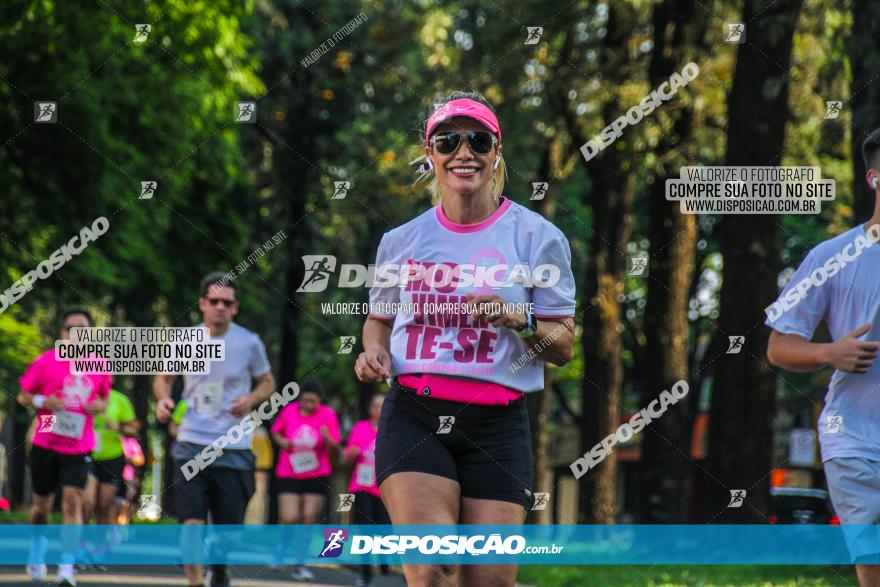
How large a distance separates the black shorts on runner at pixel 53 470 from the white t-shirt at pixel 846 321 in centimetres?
753

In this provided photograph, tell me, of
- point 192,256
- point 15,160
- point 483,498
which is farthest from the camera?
point 192,256

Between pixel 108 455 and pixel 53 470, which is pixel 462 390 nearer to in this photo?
pixel 53 470

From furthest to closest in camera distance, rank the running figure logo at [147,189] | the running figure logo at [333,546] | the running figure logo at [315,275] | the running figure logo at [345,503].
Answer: the running figure logo at [147,189], the running figure logo at [315,275], the running figure logo at [345,503], the running figure logo at [333,546]

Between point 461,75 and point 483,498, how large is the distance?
15682 mm

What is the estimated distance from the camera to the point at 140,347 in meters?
13.3

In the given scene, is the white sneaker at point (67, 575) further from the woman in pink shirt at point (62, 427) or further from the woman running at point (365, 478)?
the woman running at point (365, 478)

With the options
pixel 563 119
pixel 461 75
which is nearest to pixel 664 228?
pixel 563 119

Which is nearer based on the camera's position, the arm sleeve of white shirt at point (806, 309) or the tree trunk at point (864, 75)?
the arm sleeve of white shirt at point (806, 309)

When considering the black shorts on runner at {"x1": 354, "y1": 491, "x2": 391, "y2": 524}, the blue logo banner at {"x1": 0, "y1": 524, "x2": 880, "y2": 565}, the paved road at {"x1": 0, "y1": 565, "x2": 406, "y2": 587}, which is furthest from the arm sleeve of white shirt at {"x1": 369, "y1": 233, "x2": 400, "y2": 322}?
the black shorts on runner at {"x1": 354, "y1": 491, "x2": 391, "y2": 524}

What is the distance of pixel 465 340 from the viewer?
5828 millimetres

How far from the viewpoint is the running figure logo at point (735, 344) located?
15.0 metres

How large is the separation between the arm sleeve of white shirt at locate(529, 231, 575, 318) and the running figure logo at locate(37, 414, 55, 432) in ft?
24.2

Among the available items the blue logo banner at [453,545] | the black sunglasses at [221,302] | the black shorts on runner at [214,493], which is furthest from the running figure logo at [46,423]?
the black sunglasses at [221,302]

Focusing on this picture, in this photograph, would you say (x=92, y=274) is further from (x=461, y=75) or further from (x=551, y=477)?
(x=551, y=477)
